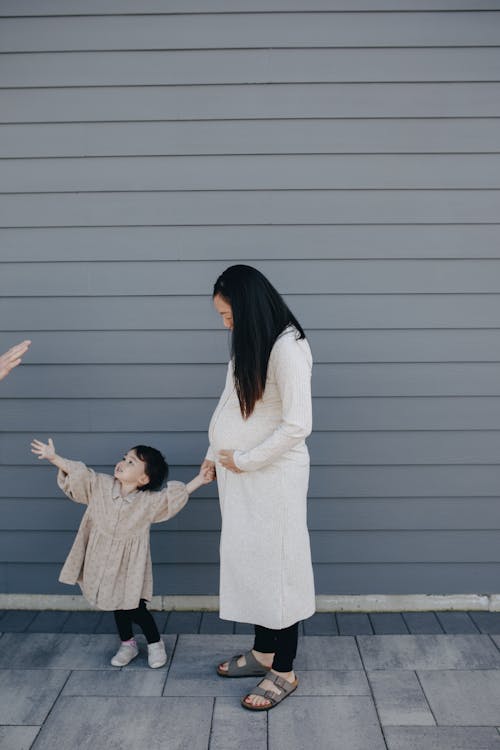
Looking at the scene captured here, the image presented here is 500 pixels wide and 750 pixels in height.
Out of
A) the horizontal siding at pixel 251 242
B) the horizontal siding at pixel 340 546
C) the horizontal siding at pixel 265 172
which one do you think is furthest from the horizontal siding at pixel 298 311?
the horizontal siding at pixel 340 546

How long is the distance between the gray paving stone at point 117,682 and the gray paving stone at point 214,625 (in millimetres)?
424

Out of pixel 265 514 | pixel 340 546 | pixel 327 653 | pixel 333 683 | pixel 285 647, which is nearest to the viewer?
pixel 265 514

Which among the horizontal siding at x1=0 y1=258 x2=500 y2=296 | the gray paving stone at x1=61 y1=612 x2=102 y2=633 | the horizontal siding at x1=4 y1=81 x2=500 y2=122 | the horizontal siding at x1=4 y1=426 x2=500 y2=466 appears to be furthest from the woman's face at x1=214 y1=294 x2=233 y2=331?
the gray paving stone at x1=61 y1=612 x2=102 y2=633

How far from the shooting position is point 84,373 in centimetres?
343

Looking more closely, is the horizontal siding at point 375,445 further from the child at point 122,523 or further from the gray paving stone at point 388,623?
the gray paving stone at point 388,623

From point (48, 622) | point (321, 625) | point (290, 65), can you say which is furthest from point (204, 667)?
point (290, 65)

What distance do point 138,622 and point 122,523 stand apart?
0.45 m

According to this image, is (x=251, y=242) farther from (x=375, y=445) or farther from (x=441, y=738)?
(x=441, y=738)

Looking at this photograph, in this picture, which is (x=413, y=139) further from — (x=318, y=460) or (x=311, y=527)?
(x=311, y=527)

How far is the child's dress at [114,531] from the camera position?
2982mm

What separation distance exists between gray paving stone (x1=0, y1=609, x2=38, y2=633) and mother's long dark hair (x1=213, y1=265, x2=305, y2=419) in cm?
177

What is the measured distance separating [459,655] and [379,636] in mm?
367

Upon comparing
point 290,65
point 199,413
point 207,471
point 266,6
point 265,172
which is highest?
point 266,6

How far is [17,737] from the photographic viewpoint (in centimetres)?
256
